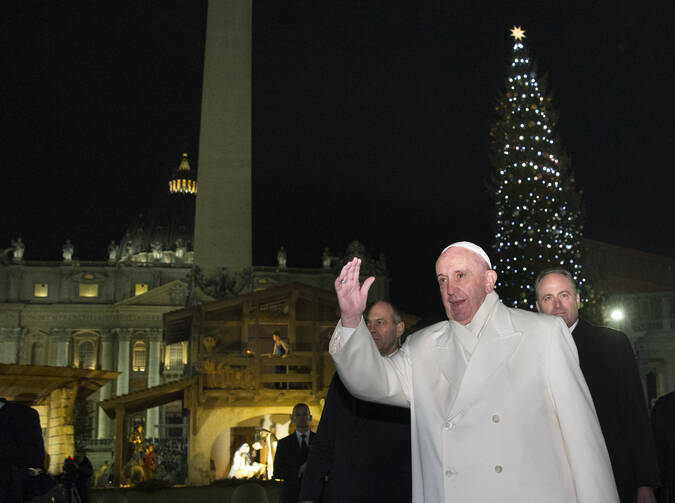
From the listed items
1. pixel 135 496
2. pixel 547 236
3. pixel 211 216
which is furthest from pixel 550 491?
pixel 211 216

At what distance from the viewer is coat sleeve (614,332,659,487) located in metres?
4.65

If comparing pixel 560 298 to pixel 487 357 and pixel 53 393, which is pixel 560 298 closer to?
pixel 487 357

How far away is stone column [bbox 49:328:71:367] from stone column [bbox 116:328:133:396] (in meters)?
5.31

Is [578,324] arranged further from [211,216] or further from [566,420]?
[211,216]

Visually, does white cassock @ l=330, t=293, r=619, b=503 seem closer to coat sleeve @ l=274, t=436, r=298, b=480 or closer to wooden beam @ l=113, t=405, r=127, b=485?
coat sleeve @ l=274, t=436, r=298, b=480

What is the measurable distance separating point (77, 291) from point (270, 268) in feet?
70.2

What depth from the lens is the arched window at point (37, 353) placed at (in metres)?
94.8

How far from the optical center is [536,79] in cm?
2383

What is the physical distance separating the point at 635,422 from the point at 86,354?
9752 cm

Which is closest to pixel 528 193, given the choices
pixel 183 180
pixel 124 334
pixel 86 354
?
pixel 124 334

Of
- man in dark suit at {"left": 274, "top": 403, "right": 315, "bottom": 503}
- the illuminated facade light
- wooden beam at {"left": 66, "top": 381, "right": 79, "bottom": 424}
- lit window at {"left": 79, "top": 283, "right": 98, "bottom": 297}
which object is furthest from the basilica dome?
man in dark suit at {"left": 274, "top": 403, "right": 315, "bottom": 503}

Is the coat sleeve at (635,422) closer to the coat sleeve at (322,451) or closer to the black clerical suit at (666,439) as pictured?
the black clerical suit at (666,439)

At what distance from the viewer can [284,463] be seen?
7.12 metres

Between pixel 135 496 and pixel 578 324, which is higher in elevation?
pixel 578 324
